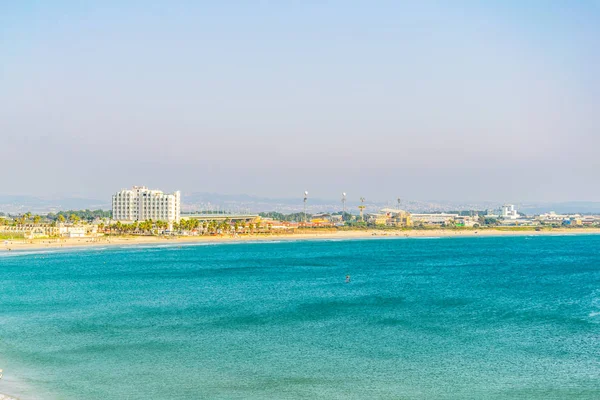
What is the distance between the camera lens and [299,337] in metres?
27.9

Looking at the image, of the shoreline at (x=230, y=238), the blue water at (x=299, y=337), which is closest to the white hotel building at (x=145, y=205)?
the shoreline at (x=230, y=238)

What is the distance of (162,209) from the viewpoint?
162625 millimetres

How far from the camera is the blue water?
816 inches

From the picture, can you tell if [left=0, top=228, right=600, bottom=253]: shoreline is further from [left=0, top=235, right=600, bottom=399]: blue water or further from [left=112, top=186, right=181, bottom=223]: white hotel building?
[left=0, top=235, right=600, bottom=399]: blue water

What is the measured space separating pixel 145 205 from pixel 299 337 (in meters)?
142

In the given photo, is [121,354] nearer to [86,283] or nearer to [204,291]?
[204,291]

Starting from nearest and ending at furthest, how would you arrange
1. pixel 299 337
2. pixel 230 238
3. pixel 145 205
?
pixel 299 337
pixel 230 238
pixel 145 205

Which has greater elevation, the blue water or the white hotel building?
the white hotel building

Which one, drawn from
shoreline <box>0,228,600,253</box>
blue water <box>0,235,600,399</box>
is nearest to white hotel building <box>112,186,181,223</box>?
shoreline <box>0,228,600,253</box>

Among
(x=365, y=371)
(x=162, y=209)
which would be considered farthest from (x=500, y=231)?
(x=365, y=371)

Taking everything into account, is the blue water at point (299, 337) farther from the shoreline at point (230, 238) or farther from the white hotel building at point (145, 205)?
the white hotel building at point (145, 205)

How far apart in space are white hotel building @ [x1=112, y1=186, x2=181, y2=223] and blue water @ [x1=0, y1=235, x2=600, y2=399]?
10997cm

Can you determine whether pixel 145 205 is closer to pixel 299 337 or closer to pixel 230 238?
pixel 230 238

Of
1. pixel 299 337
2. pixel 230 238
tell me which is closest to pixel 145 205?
pixel 230 238
